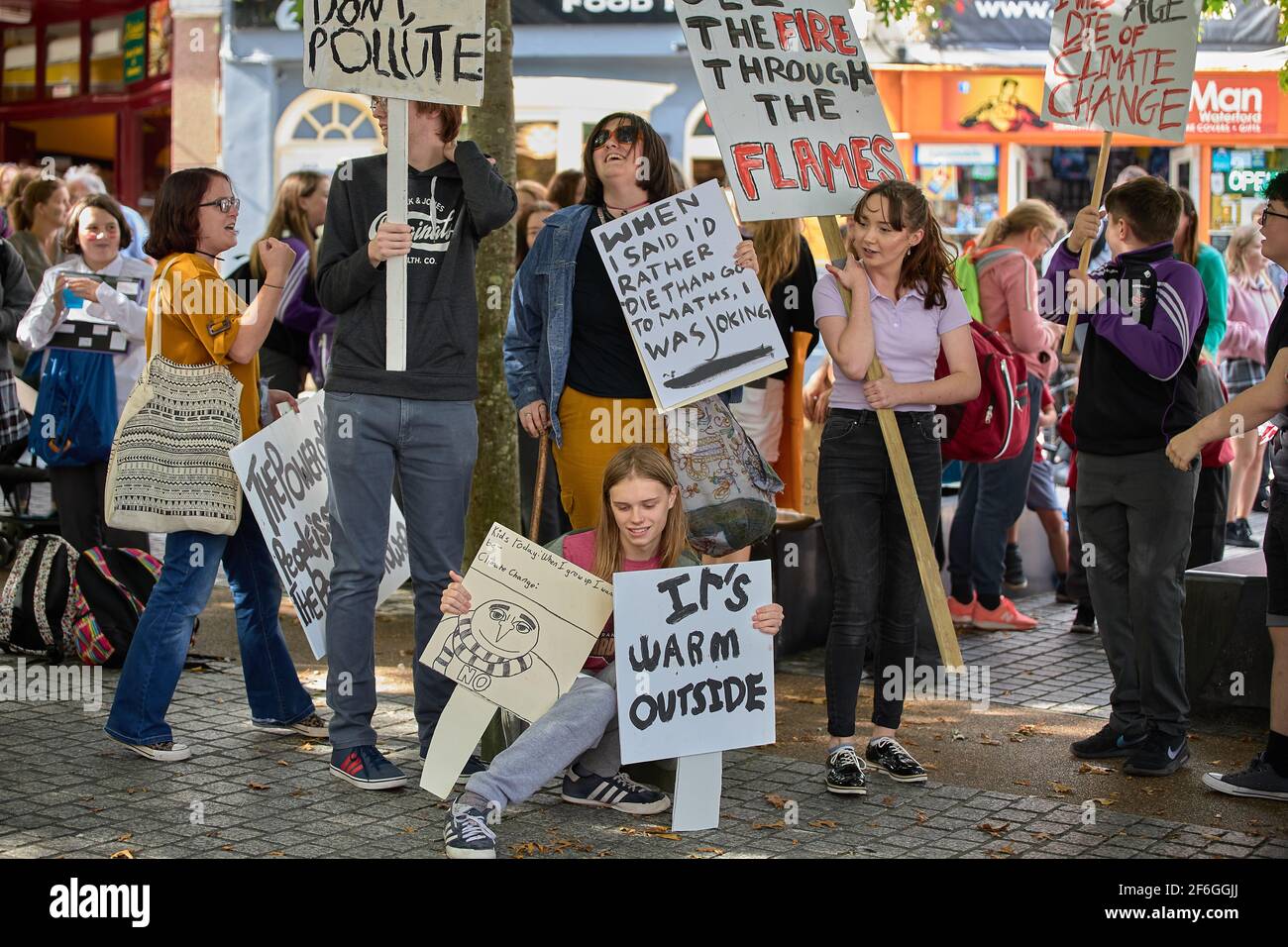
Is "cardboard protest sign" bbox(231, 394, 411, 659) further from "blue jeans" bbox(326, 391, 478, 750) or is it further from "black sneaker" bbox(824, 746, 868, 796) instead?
"black sneaker" bbox(824, 746, 868, 796)

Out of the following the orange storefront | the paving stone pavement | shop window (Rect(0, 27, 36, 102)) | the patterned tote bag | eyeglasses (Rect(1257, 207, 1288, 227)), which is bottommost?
the paving stone pavement

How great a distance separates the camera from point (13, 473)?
30.9ft

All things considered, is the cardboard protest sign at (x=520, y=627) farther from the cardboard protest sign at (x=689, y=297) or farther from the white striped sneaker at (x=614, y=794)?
the cardboard protest sign at (x=689, y=297)

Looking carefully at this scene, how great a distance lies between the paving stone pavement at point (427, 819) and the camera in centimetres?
468

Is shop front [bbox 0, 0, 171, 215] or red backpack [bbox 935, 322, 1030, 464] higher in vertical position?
shop front [bbox 0, 0, 171, 215]

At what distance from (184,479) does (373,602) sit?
817mm

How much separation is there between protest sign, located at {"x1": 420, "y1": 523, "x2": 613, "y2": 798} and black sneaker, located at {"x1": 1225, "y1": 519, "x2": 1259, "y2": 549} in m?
7.13

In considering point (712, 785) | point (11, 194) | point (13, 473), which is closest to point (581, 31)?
point (11, 194)

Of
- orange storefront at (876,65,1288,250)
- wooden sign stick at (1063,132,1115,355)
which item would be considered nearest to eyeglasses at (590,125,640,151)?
wooden sign stick at (1063,132,1115,355)

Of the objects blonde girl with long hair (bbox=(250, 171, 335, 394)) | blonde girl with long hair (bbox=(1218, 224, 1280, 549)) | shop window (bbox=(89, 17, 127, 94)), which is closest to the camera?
blonde girl with long hair (bbox=(250, 171, 335, 394))

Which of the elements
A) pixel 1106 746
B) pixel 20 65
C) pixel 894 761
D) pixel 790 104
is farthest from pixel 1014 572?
Answer: pixel 20 65

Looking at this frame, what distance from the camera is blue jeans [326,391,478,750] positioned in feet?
17.3

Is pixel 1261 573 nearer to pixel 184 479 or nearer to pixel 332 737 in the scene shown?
pixel 332 737

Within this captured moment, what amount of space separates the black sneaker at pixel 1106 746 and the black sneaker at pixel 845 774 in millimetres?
970
